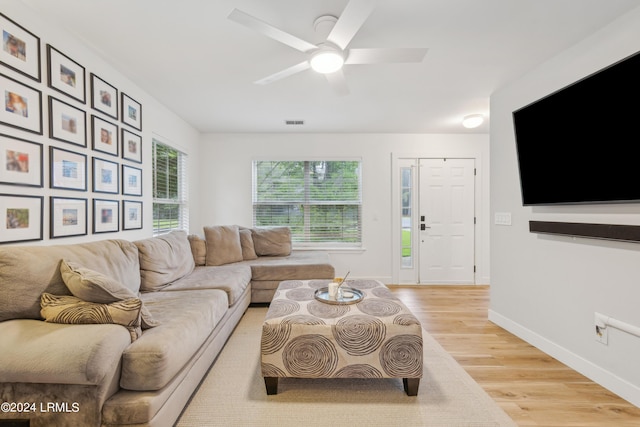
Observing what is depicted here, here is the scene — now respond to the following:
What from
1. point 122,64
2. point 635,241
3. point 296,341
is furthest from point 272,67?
point 635,241

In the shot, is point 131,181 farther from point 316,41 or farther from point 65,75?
point 316,41

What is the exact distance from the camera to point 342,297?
2.19 m

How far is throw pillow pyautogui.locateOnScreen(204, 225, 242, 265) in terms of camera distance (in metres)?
3.59

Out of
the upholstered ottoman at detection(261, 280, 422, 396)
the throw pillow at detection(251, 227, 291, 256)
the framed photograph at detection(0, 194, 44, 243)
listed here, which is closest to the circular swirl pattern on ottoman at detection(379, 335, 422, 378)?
the upholstered ottoman at detection(261, 280, 422, 396)

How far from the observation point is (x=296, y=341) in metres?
1.73

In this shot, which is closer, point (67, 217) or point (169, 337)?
point (169, 337)

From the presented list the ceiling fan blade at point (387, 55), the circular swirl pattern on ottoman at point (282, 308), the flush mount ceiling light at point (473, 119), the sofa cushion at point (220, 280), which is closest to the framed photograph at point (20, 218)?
the sofa cushion at point (220, 280)

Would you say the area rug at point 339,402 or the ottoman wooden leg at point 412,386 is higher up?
the ottoman wooden leg at point 412,386

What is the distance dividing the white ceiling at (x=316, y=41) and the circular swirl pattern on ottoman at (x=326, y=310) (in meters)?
1.95

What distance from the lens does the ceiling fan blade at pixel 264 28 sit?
58.9 inches

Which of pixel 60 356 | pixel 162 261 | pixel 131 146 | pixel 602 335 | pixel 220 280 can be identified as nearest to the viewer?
pixel 60 356

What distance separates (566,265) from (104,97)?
13.4ft

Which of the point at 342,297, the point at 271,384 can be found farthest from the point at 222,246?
the point at 271,384

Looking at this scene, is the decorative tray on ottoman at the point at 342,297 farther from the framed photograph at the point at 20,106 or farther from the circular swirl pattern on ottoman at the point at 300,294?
the framed photograph at the point at 20,106
